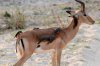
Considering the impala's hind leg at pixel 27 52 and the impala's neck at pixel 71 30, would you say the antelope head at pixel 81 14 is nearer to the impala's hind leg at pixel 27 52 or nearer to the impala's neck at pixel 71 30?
the impala's neck at pixel 71 30

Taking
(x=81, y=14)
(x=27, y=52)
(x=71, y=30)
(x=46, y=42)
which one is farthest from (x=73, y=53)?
(x=27, y=52)

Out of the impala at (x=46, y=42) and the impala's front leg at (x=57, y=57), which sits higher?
the impala at (x=46, y=42)

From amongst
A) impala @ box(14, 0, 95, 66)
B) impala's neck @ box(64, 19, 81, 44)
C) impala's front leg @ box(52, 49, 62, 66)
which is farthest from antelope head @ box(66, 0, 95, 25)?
impala's front leg @ box(52, 49, 62, 66)

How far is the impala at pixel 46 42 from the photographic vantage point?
26.8ft

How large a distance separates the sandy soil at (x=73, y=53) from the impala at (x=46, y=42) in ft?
3.90

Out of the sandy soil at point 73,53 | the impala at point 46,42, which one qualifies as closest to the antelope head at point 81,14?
the impala at point 46,42

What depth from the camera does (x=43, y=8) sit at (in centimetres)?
2112

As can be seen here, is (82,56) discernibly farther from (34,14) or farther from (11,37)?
(34,14)

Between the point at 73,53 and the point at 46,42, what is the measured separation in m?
2.66

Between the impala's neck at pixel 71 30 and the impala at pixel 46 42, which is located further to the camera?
the impala's neck at pixel 71 30

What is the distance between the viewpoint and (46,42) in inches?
330

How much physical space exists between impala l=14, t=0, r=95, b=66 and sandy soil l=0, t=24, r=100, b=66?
3.90 ft

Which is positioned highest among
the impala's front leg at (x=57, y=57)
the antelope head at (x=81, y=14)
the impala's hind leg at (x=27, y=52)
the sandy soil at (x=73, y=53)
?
the antelope head at (x=81, y=14)

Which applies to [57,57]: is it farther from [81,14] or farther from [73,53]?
[73,53]
